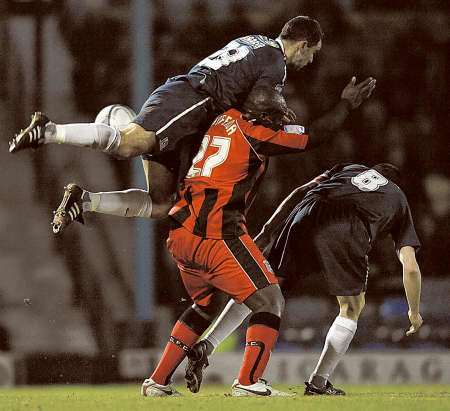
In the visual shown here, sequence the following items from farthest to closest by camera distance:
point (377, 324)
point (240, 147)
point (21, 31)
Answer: point (21, 31), point (377, 324), point (240, 147)

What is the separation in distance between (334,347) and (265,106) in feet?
4.33

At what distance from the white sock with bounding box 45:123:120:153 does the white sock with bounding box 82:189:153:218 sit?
347 mm

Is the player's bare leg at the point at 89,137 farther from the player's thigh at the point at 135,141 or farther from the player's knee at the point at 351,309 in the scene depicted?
the player's knee at the point at 351,309

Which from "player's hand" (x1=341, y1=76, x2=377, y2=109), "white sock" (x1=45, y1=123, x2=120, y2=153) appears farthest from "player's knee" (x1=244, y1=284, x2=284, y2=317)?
"player's hand" (x1=341, y1=76, x2=377, y2=109)

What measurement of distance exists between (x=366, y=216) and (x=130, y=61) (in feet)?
15.3

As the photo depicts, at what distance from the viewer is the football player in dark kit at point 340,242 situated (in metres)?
5.88

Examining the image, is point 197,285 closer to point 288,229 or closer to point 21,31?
point 288,229

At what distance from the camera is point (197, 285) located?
5.71m

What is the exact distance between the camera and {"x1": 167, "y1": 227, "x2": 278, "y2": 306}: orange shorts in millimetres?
5414

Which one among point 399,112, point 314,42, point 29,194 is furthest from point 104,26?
point 314,42

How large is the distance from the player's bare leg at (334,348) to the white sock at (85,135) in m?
1.53

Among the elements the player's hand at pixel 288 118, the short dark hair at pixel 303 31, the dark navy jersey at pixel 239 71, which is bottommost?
the player's hand at pixel 288 118

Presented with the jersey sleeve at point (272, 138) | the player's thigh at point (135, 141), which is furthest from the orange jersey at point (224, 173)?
the player's thigh at point (135, 141)

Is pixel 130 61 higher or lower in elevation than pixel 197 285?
higher
